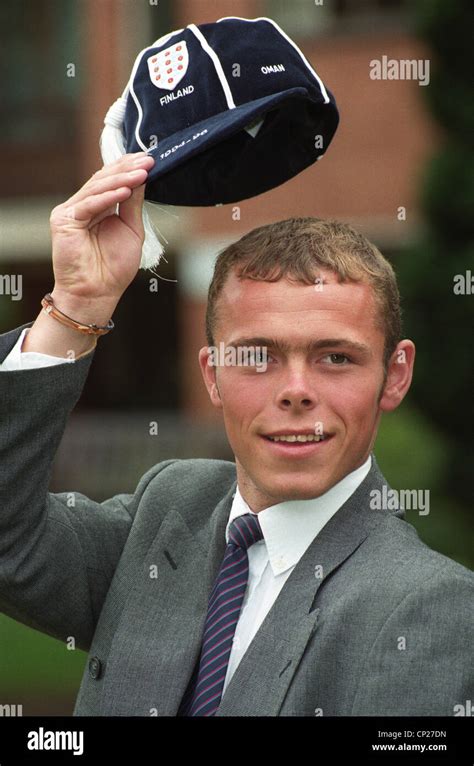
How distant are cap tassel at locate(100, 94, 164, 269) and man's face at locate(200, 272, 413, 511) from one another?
34cm

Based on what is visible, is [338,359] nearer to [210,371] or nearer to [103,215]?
[210,371]

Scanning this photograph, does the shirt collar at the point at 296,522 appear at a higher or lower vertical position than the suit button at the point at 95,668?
higher

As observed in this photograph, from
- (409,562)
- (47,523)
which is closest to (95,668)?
(47,523)

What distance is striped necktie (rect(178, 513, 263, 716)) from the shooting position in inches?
101

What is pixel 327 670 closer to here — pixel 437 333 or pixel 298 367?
pixel 298 367

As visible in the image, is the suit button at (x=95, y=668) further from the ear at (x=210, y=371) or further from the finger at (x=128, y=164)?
the finger at (x=128, y=164)

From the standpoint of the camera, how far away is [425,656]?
229cm

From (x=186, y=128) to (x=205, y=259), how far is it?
1219 centimetres

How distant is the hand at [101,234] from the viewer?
2572 mm

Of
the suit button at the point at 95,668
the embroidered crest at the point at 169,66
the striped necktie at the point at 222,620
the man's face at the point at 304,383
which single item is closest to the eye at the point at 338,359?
the man's face at the point at 304,383

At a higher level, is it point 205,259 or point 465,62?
point 465,62

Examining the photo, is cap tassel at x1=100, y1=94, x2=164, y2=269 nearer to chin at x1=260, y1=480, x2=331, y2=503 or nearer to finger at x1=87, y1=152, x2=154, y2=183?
finger at x1=87, y1=152, x2=154, y2=183

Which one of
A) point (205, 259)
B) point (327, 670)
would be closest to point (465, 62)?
point (205, 259)

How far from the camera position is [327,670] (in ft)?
7.90
